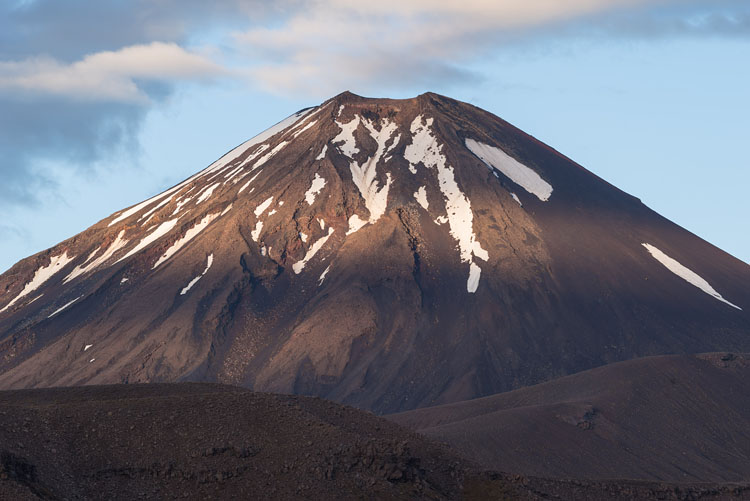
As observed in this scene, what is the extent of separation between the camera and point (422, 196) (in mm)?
123812

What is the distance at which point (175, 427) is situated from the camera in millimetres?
41406

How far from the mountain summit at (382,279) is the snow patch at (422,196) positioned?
0.95 ft

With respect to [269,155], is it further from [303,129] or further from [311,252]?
[311,252]

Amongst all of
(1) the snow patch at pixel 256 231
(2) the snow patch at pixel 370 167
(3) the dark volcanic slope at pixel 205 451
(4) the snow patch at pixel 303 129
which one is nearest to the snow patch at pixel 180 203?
(4) the snow patch at pixel 303 129

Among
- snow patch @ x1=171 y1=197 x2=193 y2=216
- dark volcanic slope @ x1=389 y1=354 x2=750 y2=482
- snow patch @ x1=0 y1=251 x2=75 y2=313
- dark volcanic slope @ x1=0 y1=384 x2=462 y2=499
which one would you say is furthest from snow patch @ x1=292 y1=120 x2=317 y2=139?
dark volcanic slope @ x1=0 y1=384 x2=462 y2=499

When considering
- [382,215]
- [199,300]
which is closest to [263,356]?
[199,300]

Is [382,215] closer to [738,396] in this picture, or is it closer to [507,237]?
[507,237]

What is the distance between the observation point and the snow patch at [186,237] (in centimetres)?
12556

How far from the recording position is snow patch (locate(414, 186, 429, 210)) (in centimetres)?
12246

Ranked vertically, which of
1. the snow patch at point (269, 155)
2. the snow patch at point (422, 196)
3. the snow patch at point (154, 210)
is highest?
the snow patch at point (269, 155)

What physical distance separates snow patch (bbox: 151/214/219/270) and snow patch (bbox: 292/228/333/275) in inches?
579

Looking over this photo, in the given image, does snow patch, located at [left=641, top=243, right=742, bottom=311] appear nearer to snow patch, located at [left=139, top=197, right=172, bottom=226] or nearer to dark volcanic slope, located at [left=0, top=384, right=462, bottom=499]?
snow patch, located at [left=139, top=197, right=172, bottom=226]

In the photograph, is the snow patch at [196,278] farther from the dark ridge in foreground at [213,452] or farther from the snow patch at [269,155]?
the dark ridge in foreground at [213,452]

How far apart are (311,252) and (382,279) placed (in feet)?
37.9
